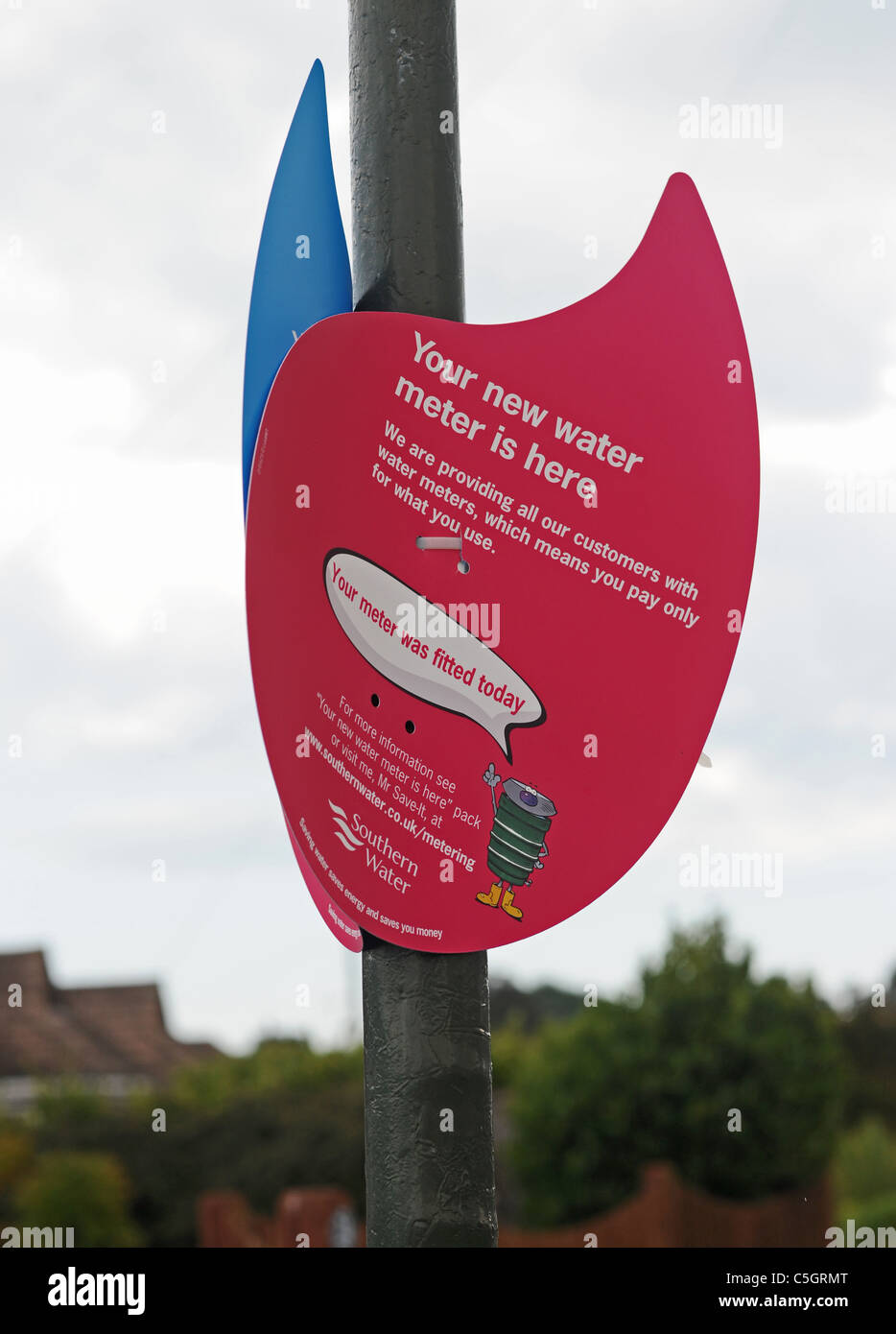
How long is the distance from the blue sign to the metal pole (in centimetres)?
35

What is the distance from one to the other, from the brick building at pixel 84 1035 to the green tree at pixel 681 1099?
13513 mm

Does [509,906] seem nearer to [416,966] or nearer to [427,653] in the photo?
[416,966]

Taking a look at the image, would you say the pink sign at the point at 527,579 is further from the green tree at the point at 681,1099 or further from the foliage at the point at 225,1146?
the foliage at the point at 225,1146

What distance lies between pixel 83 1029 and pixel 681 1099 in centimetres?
2290

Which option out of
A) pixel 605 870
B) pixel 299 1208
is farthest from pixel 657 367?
pixel 299 1208

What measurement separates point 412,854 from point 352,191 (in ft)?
3.83

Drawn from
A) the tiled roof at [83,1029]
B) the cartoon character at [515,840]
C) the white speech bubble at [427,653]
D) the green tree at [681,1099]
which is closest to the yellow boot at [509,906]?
the cartoon character at [515,840]

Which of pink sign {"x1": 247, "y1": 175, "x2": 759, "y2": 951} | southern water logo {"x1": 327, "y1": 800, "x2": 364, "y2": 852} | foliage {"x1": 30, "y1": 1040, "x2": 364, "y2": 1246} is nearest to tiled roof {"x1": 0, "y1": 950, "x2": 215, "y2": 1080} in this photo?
foliage {"x1": 30, "y1": 1040, "x2": 364, "y2": 1246}

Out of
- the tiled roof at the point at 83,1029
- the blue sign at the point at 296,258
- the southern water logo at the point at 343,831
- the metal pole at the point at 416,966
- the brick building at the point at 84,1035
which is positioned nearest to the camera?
the metal pole at the point at 416,966

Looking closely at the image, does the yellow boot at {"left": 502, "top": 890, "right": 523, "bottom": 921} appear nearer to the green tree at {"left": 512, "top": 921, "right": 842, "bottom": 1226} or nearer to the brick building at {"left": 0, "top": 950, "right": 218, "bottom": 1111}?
the green tree at {"left": 512, "top": 921, "right": 842, "bottom": 1226}

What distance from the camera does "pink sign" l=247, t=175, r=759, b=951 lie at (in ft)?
7.68

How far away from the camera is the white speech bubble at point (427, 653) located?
7.72 ft
